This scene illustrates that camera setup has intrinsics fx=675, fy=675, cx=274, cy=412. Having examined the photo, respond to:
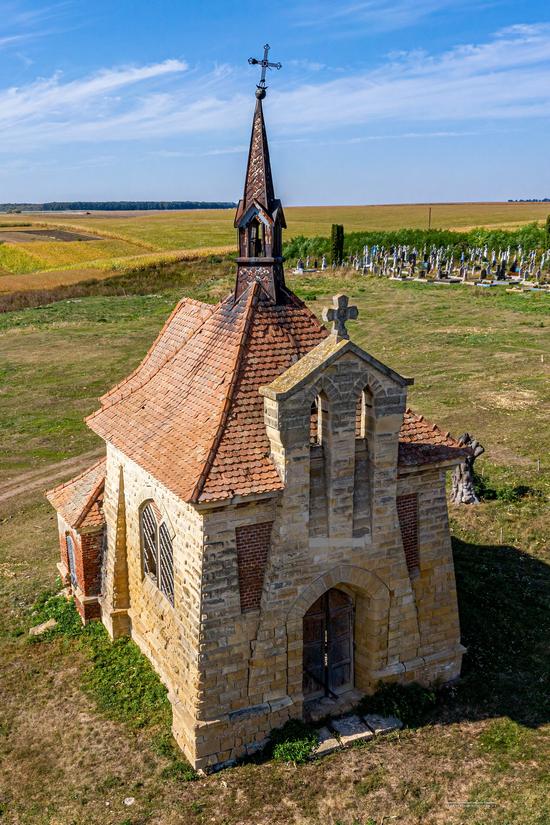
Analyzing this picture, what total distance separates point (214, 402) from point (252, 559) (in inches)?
115

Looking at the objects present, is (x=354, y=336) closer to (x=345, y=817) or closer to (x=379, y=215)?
(x=345, y=817)

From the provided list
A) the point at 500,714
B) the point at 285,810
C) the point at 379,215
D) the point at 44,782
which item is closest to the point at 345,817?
the point at 285,810

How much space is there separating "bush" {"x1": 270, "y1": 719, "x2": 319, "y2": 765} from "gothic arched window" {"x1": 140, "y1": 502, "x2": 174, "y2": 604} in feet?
10.4

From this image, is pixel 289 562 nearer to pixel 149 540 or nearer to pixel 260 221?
pixel 149 540

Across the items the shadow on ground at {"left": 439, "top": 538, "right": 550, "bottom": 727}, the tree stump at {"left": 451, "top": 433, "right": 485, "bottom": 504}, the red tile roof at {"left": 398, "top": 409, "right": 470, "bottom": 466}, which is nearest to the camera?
the red tile roof at {"left": 398, "top": 409, "right": 470, "bottom": 466}

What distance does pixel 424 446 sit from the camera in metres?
13.2

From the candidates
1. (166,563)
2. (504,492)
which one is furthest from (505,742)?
A: (504,492)

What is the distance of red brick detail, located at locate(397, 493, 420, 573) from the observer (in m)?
13.0

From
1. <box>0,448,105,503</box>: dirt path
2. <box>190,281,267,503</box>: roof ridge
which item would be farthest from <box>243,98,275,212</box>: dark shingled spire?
<box>0,448,105,503</box>: dirt path

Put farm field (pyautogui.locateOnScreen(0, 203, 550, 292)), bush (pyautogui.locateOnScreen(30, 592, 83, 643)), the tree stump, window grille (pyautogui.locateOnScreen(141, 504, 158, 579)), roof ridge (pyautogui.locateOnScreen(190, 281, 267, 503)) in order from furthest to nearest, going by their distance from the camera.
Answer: farm field (pyautogui.locateOnScreen(0, 203, 550, 292)) → the tree stump → bush (pyautogui.locateOnScreen(30, 592, 83, 643)) → window grille (pyautogui.locateOnScreen(141, 504, 158, 579)) → roof ridge (pyautogui.locateOnScreen(190, 281, 267, 503))

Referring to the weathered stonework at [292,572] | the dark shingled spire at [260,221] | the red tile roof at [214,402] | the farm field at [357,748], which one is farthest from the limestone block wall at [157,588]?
the dark shingled spire at [260,221]

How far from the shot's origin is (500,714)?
13266 mm

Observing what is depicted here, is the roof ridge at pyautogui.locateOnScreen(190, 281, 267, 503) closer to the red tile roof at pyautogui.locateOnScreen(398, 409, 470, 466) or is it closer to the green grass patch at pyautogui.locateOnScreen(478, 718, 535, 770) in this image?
the red tile roof at pyautogui.locateOnScreen(398, 409, 470, 466)

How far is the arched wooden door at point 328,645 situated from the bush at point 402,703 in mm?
655
